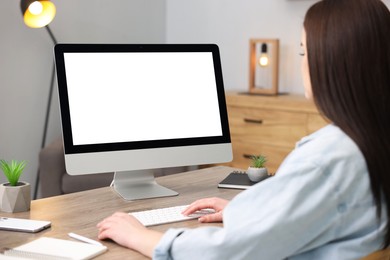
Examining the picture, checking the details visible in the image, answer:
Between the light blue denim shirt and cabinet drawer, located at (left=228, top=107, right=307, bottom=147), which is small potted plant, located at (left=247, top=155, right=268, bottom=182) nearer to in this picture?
the light blue denim shirt

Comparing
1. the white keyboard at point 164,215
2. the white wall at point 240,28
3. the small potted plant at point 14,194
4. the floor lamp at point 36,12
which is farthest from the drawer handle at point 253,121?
the small potted plant at point 14,194

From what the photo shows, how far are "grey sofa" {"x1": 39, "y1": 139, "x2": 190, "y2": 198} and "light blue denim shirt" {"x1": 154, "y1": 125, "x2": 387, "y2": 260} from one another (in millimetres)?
2682

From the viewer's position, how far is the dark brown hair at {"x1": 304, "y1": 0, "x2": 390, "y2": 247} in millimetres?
1351

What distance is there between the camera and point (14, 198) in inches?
81.4

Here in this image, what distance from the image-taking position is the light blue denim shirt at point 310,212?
1.32m

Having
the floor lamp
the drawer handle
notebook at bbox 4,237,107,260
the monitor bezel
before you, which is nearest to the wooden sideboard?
the drawer handle

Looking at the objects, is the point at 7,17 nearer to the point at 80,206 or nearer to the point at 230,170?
the point at 230,170

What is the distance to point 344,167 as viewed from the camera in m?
1.32

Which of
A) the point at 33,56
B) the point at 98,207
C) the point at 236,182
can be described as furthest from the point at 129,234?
the point at 33,56

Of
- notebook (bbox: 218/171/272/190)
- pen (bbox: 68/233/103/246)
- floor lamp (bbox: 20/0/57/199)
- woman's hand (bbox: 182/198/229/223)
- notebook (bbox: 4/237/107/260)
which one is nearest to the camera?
notebook (bbox: 4/237/107/260)

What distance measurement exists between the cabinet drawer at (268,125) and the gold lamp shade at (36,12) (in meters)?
1.32

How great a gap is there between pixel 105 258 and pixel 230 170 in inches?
46.2

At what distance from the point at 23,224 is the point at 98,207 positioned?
302mm

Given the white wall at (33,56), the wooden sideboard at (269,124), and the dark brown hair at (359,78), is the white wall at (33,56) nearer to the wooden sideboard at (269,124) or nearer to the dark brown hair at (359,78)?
the wooden sideboard at (269,124)
